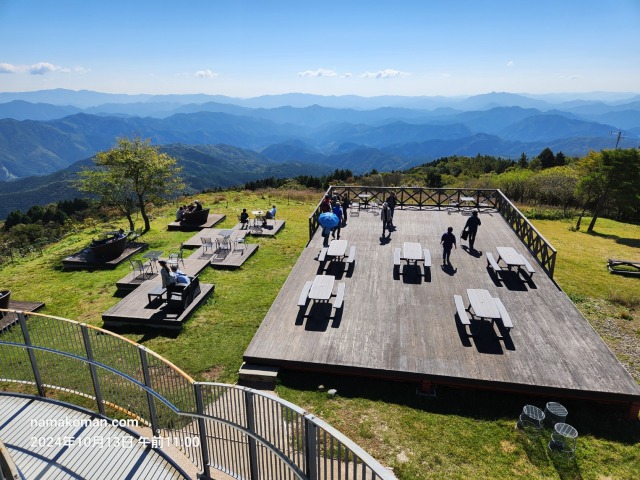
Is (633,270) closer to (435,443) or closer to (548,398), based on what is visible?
(548,398)

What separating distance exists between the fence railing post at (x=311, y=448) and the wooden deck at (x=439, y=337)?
4.62m

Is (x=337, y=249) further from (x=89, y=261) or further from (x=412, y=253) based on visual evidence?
(x=89, y=261)

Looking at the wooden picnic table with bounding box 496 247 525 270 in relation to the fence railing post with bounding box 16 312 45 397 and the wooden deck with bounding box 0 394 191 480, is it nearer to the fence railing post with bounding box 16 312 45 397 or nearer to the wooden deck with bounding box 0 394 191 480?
the wooden deck with bounding box 0 394 191 480

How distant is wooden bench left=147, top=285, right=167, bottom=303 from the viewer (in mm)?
11531

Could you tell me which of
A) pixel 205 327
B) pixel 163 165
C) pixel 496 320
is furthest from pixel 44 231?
pixel 496 320

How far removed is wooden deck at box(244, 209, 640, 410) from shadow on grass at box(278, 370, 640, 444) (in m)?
0.31

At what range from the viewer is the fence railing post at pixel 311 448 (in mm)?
3691

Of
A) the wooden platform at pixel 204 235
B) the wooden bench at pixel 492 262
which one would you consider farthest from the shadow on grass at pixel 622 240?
the wooden platform at pixel 204 235

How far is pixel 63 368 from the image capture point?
7254 millimetres

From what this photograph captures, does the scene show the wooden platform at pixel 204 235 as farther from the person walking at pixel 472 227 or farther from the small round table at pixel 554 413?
the small round table at pixel 554 413

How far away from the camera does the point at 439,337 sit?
31.0ft

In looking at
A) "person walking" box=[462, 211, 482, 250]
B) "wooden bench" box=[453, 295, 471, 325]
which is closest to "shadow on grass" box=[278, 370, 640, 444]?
"wooden bench" box=[453, 295, 471, 325]

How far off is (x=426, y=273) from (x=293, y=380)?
6.55 m

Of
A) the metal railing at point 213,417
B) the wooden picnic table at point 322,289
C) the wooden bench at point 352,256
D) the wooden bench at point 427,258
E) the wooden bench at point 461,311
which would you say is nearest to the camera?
the metal railing at point 213,417
